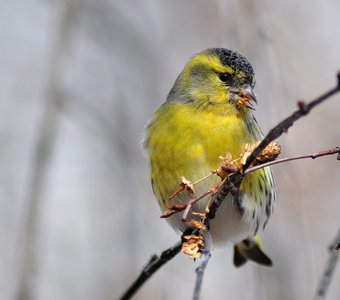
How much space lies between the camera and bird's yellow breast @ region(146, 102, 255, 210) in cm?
302

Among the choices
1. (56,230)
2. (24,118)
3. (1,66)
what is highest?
(1,66)

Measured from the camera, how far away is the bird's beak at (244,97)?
3.13 metres

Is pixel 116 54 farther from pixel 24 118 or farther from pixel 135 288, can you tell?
pixel 135 288

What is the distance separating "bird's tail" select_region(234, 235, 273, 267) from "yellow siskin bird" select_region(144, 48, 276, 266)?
31 centimetres

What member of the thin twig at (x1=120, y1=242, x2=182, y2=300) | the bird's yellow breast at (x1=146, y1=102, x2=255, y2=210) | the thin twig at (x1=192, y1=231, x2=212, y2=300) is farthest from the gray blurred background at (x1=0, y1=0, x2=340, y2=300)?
the thin twig at (x1=192, y1=231, x2=212, y2=300)

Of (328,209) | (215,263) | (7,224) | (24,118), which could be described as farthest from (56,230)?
(328,209)

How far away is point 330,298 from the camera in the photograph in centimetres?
536

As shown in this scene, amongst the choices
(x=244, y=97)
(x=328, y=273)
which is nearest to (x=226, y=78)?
(x=244, y=97)

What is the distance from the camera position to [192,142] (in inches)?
120

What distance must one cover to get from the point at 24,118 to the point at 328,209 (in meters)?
2.89

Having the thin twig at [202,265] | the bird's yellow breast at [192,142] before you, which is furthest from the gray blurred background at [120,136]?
the thin twig at [202,265]

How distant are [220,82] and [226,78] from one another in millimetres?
36

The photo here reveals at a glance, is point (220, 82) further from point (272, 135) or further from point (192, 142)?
point (272, 135)

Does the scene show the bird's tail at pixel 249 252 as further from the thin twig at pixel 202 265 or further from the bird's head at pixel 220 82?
the thin twig at pixel 202 265
